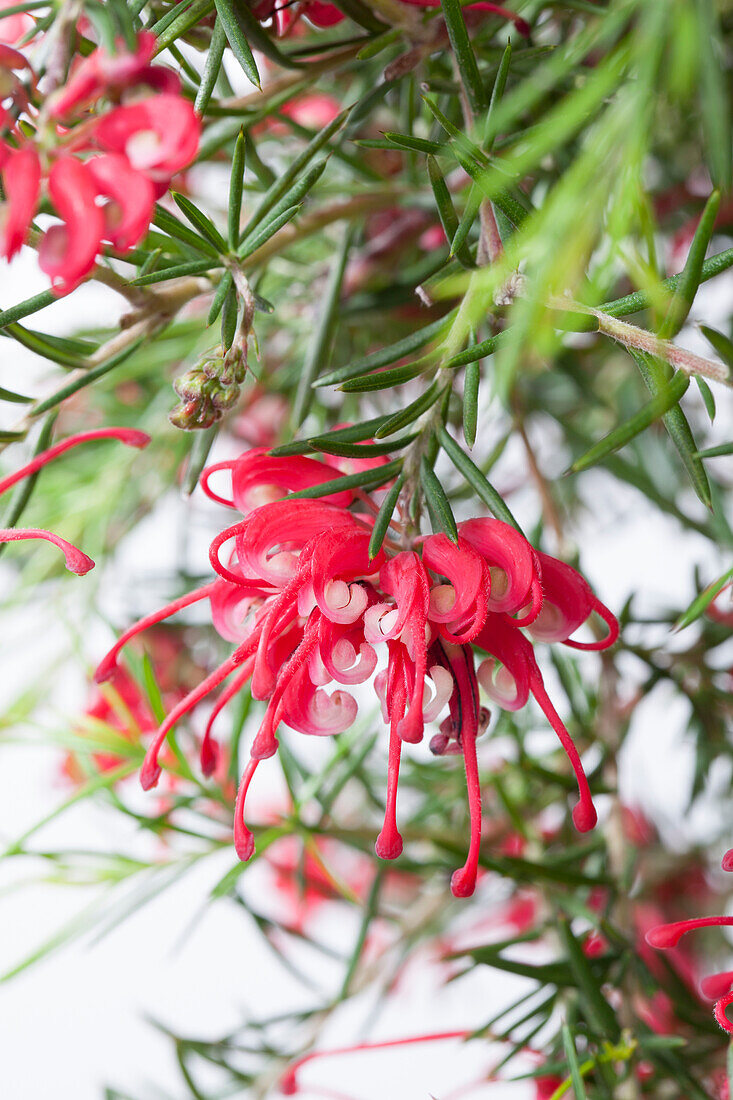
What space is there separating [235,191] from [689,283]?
0.10m

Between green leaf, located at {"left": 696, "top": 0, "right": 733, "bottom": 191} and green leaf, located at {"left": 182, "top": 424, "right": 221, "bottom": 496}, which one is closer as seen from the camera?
green leaf, located at {"left": 696, "top": 0, "right": 733, "bottom": 191}

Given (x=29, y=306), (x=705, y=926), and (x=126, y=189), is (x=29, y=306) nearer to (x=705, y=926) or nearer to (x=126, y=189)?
(x=126, y=189)

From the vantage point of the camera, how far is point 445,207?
211mm

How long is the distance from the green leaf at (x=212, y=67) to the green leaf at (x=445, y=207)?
0.15 feet

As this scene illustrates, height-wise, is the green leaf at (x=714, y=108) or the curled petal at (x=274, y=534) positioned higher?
the curled petal at (x=274, y=534)

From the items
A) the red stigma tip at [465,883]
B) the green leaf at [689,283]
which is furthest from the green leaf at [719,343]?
the red stigma tip at [465,883]

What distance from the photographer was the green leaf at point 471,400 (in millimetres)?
207

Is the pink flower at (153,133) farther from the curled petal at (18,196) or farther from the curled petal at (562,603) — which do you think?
the curled petal at (562,603)

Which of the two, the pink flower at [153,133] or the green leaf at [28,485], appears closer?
the pink flower at [153,133]

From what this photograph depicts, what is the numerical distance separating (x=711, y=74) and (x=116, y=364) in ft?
0.46

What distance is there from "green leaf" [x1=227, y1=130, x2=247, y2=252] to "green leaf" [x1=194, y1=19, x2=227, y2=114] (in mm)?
10

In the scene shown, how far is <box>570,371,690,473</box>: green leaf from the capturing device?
0.18m

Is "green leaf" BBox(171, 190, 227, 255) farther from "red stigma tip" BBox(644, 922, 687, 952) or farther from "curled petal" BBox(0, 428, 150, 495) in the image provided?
"red stigma tip" BBox(644, 922, 687, 952)

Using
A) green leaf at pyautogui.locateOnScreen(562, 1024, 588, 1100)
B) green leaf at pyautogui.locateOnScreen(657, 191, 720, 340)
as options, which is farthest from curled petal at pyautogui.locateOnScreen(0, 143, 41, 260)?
green leaf at pyautogui.locateOnScreen(562, 1024, 588, 1100)
